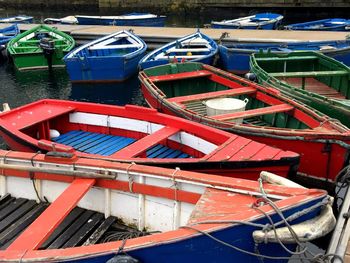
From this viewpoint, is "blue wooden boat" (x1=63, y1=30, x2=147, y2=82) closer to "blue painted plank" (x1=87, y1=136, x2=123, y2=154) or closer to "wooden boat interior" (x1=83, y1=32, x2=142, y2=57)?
"wooden boat interior" (x1=83, y1=32, x2=142, y2=57)

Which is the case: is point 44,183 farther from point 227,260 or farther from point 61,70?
point 61,70

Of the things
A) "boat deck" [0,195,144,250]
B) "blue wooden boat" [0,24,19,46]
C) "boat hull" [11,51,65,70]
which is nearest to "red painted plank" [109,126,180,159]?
"boat deck" [0,195,144,250]

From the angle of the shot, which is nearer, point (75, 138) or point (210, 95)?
point (75, 138)

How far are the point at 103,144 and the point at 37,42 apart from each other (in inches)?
489

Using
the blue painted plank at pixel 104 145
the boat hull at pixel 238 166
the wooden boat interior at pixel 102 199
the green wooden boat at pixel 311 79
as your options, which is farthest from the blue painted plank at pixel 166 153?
the green wooden boat at pixel 311 79

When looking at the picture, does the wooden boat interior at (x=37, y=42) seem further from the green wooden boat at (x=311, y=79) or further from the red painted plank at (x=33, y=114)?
the green wooden boat at (x=311, y=79)

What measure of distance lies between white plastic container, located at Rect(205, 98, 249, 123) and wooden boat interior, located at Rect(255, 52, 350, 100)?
2297 millimetres

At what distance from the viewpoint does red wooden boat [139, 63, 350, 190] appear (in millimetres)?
6555

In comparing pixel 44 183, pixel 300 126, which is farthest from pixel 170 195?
pixel 300 126

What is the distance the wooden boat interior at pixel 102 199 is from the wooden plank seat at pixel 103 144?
1.85 meters

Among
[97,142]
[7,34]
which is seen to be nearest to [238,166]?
[97,142]

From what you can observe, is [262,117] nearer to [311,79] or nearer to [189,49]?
[311,79]

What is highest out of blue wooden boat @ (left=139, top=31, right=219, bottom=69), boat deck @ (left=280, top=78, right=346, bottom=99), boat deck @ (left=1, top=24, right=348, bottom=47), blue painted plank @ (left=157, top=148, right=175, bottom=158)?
boat deck @ (left=1, top=24, right=348, bottom=47)

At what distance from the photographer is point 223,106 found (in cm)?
830
